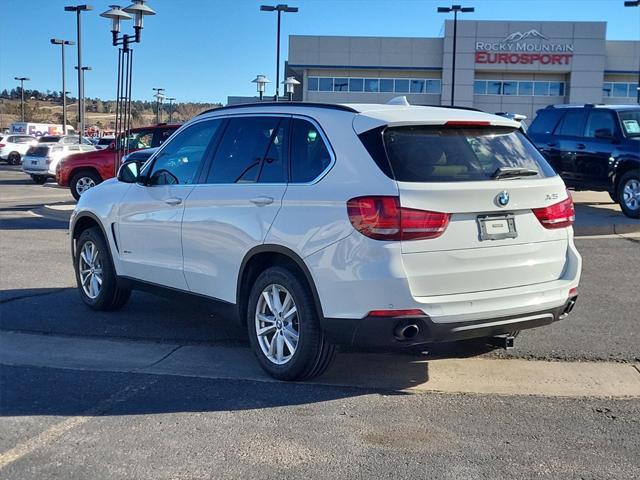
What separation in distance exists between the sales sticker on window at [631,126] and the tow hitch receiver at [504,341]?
29.2 ft

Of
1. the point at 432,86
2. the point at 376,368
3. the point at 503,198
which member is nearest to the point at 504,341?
the point at 376,368

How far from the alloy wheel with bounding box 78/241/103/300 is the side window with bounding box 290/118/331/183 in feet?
9.27

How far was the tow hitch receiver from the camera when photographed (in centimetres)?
529

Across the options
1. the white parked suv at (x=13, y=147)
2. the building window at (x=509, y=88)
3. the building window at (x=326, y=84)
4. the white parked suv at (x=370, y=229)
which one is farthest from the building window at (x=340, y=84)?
the white parked suv at (x=370, y=229)

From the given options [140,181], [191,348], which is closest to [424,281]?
[191,348]

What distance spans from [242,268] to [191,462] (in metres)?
1.66

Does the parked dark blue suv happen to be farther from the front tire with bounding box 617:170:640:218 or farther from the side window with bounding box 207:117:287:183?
the side window with bounding box 207:117:287:183

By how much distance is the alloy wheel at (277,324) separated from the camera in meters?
4.83

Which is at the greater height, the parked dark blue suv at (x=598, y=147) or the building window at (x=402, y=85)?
the building window at (x=402, y=85)

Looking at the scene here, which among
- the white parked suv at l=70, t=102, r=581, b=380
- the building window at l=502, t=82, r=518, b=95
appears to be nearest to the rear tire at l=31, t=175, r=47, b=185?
the white parked suv at l=70, t=102, r=581, b=380

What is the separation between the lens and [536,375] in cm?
520

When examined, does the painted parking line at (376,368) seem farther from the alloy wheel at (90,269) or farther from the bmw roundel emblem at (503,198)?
the bmw roundel emblem at (503,198)

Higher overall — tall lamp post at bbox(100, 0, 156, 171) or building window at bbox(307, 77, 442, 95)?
building window at bbox(307, 77, 442, 95)

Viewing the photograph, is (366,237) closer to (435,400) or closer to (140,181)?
(435,400)
